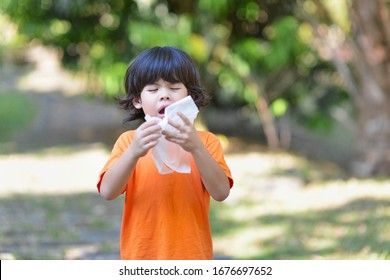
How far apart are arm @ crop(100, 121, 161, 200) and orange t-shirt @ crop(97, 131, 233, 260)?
0.08 m

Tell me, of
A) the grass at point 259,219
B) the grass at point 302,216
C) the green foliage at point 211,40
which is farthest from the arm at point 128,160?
the green foliage at point 211,40

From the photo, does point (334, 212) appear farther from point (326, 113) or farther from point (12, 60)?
point (12, 60)

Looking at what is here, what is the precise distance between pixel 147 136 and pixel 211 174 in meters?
0.27

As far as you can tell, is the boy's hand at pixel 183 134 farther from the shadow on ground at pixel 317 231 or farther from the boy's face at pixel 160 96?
the shadow on ground at pixel 317 231

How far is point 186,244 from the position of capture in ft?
9.39

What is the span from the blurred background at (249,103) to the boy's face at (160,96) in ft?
14.3

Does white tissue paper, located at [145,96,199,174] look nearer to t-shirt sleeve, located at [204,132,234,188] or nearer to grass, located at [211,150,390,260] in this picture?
t-shirt sleeve, located at [204,132,234,188]

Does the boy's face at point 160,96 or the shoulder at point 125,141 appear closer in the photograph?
the boy's face at point 160,96

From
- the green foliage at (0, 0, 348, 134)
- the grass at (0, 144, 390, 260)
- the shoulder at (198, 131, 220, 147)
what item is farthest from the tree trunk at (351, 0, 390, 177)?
the shoulder at (198, 131, 220, 147)

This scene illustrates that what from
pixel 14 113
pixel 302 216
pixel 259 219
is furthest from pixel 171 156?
pixel 14 113

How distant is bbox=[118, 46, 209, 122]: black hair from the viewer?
2865 millimetres

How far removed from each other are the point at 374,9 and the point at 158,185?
25.0 ft

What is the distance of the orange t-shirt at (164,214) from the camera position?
9.38 ft

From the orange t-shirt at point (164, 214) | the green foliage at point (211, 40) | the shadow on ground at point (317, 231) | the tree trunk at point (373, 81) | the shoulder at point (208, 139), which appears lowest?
the orange t-shirt at point (164, 214)
